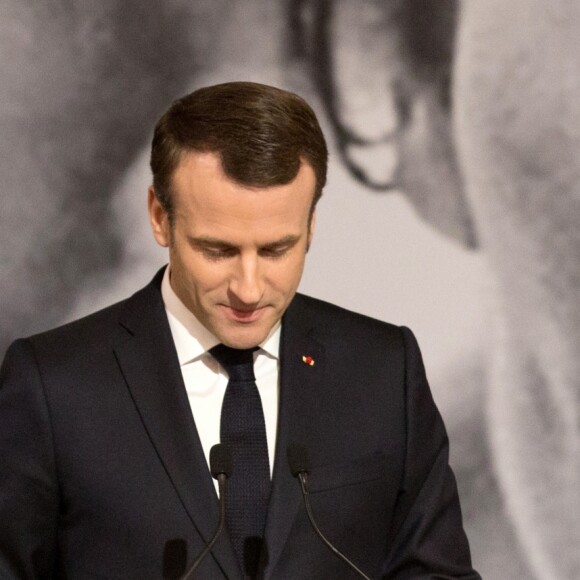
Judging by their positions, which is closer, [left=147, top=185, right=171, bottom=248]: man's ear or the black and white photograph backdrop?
[left=147, top=185, right=171, bottom=248]: man's ear

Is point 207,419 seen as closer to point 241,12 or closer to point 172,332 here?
point 172,332

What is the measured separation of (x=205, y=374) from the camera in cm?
214

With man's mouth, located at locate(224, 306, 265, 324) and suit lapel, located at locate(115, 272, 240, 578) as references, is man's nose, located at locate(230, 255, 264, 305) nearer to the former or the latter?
man's mouth, located at locate(224, 306, 265, 324)

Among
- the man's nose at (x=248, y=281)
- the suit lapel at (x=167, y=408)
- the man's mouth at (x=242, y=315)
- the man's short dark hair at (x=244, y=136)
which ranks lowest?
the suit lapel at (x=167, y=408)

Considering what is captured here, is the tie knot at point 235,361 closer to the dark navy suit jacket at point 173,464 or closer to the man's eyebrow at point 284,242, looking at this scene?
the dark navy suit jacket at point 173,464

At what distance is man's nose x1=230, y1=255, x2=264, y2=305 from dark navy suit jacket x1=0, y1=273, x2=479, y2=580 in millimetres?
236

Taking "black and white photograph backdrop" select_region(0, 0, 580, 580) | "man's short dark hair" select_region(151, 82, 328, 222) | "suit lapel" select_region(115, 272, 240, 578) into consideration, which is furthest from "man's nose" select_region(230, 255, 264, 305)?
"black and white photograph backdrop" select_region(0, 0, 580, 580)

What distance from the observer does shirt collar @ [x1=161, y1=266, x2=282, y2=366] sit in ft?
7.00

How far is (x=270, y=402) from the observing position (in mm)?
2156

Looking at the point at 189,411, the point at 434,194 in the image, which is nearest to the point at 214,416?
the point at 189,411

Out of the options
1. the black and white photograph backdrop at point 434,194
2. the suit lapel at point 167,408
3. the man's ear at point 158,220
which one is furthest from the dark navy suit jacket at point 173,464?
the black and white photograph backdrop at point 434,194

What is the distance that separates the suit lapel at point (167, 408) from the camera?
198 centimetres

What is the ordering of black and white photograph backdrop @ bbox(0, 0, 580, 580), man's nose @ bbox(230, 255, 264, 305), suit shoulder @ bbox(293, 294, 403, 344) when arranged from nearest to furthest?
man's nose @ bbox(230, 255, 264, 305)
suit shoulder @ bbox(293, 294, 403, 344)
black and white photograph backdrop @ bbox(0, 0, 580, 580)

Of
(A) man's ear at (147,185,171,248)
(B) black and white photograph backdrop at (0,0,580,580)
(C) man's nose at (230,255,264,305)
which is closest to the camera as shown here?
(C) man's nose at (230,255,264,305)
